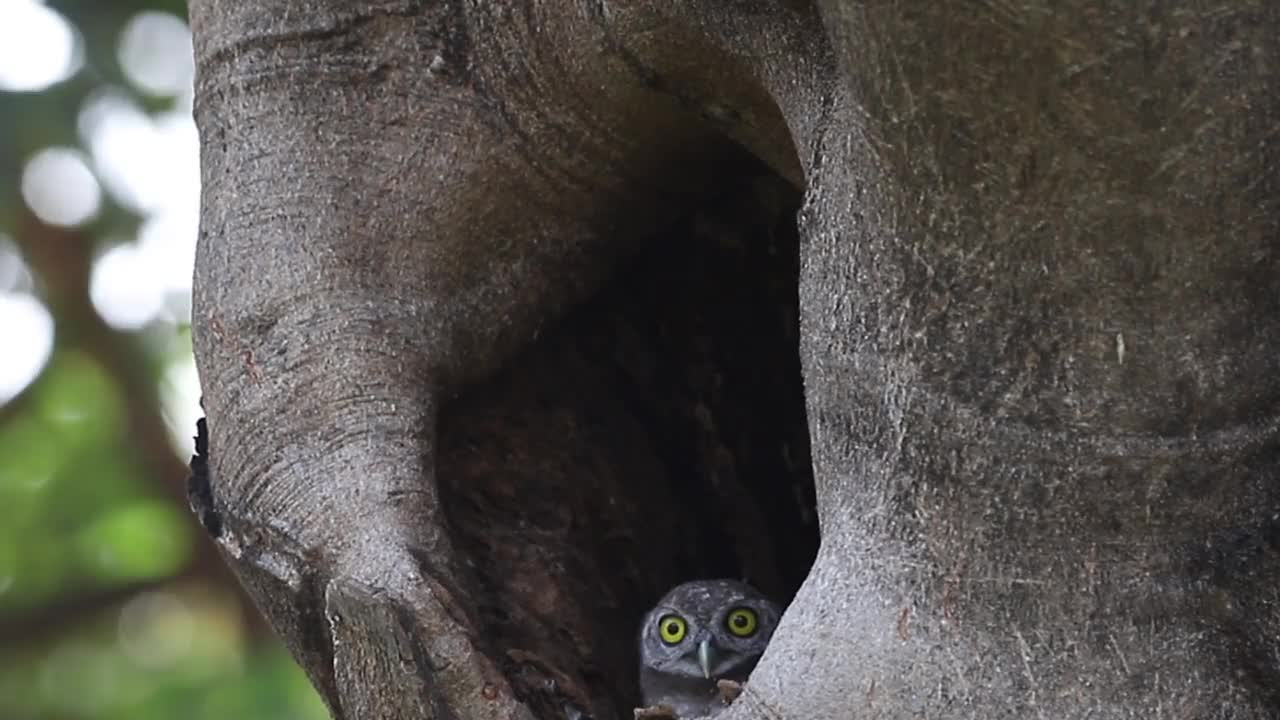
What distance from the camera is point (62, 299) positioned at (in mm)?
5387

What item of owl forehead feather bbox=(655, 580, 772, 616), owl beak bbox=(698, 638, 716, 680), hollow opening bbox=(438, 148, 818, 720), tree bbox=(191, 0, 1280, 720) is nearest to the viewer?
tree bbox=(191, 0, 1280, 720)

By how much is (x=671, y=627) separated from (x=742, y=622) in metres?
0.12

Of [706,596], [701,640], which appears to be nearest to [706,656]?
[701,640]

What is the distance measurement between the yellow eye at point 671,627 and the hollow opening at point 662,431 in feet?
0.19

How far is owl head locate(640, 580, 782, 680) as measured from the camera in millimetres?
2674

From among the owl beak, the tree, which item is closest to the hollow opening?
the tree

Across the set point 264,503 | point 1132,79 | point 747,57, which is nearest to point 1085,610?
point 1132,79

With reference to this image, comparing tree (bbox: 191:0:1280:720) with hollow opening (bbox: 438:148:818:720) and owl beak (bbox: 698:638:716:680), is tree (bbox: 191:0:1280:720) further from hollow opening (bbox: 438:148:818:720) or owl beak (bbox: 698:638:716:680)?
owl beak (bbox: 698:638:716:680)

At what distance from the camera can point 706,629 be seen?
276 cm

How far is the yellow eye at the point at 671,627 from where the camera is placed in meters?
2.70

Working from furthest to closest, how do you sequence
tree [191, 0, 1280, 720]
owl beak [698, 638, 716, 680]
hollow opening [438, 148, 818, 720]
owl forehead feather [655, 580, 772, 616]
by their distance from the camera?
owl beak [698, 638, 716, 680], owl forehead feather [655, 580, 772, 616], hollow opening [438, 148, 818, 720], tree [191, 0, 1280, 720]

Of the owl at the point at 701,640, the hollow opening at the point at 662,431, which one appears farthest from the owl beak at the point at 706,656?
the hollow opening at the point at 662,431

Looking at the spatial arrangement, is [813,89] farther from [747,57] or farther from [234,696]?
[234,696]

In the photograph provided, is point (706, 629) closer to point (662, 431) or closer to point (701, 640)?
point (701, 640)
